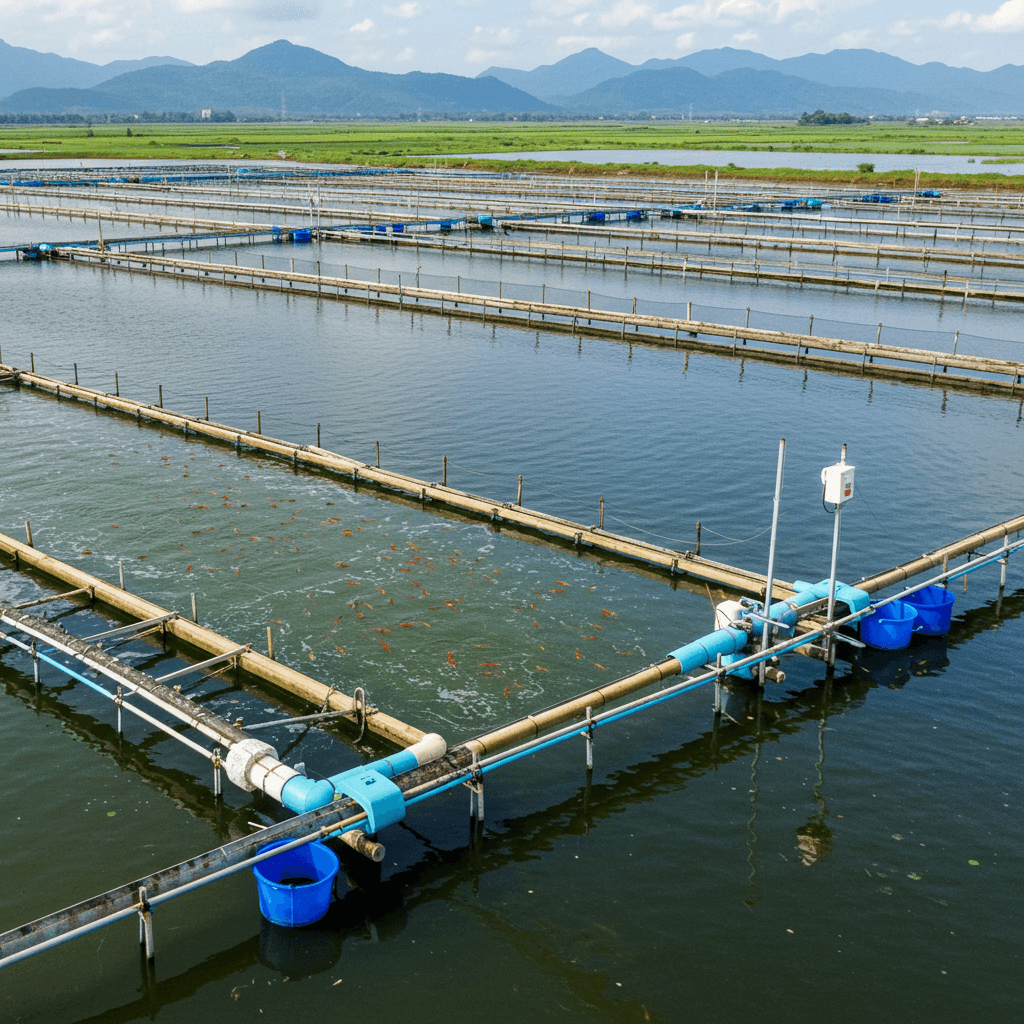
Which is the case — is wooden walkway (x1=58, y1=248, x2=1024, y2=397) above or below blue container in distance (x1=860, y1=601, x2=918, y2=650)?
above

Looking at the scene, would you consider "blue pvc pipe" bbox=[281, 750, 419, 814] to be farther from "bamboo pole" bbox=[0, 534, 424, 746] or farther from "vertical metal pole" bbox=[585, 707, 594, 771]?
"vertical metal pole" bbox=[585, 707, 594, 771]

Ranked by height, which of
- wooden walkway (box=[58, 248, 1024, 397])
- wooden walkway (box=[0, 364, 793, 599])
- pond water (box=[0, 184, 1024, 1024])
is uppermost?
wooden walkway (box=[58, 248, 1024, 397])

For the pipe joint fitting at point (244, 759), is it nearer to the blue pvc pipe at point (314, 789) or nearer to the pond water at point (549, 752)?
the pond water at point (549, 752)

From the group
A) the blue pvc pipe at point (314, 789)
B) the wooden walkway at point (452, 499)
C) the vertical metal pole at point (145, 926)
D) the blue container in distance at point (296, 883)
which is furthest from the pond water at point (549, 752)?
the blue pvc pipe at point (314, 789)

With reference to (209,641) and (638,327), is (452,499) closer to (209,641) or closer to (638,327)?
(209,641)

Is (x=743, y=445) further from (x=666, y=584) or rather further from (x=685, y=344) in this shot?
(x=685, y=344)

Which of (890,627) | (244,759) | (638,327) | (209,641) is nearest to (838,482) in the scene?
(890,627)

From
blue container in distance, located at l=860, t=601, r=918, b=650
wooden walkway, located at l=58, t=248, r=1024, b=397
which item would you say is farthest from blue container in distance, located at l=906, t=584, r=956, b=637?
wooden walkway, located at l=58, t=248, r=1024, b=397

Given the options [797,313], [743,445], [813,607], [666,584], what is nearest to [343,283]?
[797,313]
